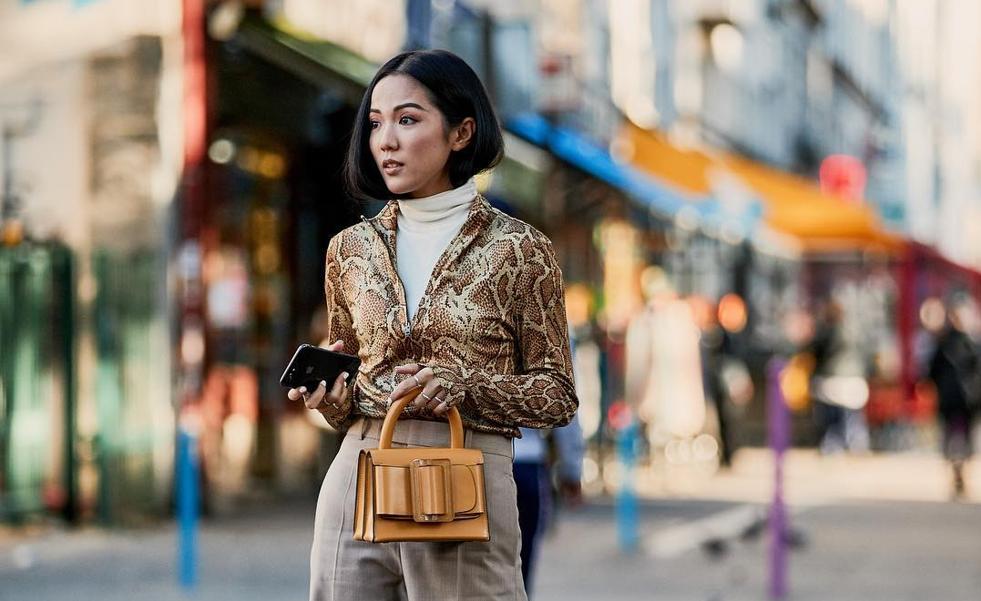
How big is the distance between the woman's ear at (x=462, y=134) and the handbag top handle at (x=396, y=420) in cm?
54

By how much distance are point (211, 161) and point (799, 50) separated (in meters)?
36.6

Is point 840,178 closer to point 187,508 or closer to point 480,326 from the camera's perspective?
point 187,508

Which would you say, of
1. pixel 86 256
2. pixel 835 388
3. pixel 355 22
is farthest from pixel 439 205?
Result: pixel 835 388

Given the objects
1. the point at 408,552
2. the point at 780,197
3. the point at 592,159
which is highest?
the point at 780,197

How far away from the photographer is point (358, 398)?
3842 millimetres

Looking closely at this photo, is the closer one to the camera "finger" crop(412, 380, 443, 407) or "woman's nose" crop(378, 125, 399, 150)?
"finger" crop(412, 380, 443, 407)

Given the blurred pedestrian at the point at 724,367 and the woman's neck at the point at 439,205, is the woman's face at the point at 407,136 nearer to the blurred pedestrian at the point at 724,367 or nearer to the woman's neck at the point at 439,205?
the woman's neck at the point at 439,205

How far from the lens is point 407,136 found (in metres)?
3.83

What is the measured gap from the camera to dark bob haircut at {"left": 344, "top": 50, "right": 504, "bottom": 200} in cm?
387

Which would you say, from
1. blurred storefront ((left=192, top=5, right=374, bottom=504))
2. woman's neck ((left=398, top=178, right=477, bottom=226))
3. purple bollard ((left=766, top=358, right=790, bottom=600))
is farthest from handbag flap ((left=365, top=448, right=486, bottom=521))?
blurred storefront ((left=192, top=5, right=374, bottom=504))

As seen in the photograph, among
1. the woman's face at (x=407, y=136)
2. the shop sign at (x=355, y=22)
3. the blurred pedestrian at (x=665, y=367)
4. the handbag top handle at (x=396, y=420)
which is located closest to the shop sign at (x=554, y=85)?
the blurred pedestrian at (x=665, y=367)

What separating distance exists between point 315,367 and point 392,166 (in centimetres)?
42

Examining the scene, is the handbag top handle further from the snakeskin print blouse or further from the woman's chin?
the woman's chin

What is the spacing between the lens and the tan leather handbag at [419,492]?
3.60 m
